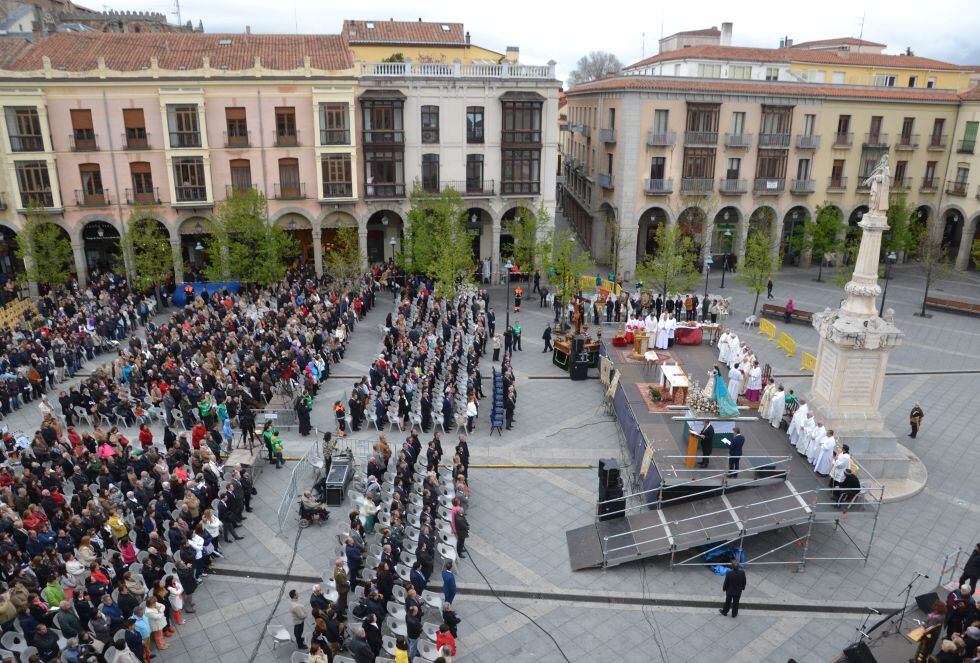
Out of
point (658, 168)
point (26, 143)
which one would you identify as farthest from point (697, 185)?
point (26, 143)

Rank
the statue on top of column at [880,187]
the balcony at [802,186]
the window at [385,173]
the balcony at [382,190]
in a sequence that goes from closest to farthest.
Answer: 1. the statue on top of column at [880,187]
2. the window at [385,173]
3. the balcony at [382,190]
4. the balcony at [802,186]

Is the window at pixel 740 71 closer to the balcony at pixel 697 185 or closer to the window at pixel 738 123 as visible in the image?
the window at pixel 738 123

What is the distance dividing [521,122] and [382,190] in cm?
938

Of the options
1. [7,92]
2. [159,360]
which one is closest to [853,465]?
[159,360]

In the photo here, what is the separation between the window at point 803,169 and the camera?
46647 mm

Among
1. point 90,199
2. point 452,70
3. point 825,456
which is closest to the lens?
point 825,456

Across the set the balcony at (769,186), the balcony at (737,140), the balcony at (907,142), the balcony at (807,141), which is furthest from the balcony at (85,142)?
the balcony at (907,142)

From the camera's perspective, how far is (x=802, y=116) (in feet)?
149

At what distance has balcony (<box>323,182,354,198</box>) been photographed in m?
41.5

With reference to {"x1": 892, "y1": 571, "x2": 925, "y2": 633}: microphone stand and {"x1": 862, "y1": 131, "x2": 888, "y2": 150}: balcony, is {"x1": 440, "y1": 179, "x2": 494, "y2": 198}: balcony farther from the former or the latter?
{"x1": 892, "y1": 571, "x2": 925, "y2": 633}: microphone stand

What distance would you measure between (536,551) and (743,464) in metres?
6.30

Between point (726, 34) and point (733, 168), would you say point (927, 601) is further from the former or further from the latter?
point (726, 34)

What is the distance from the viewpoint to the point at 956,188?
1898 inches

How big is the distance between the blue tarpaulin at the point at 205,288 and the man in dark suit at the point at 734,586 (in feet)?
104
